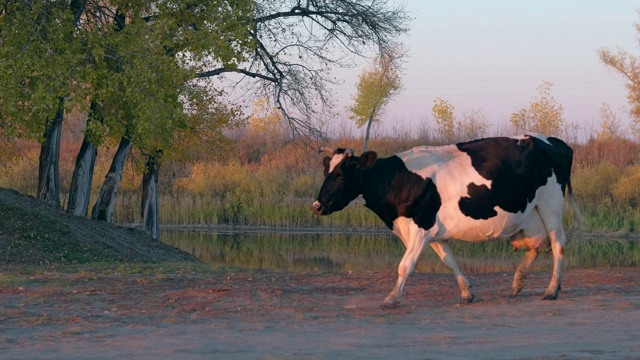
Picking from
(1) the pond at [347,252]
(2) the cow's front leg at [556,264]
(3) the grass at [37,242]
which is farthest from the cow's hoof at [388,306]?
(1) the pond at [347,252]

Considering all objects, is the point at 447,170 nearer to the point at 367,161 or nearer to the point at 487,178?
the point at 487,178

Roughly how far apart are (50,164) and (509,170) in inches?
636

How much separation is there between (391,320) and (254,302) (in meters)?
2.05

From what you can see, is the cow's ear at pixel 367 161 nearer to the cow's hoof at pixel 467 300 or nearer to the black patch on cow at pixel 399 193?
the black patch on cow at pixel 399 193

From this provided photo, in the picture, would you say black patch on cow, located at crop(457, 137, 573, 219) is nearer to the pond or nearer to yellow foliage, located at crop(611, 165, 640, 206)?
the pond

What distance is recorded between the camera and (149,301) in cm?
1248

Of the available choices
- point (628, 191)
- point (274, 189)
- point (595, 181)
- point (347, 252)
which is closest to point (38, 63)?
point (347, 252)

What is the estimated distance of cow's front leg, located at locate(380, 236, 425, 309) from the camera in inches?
466

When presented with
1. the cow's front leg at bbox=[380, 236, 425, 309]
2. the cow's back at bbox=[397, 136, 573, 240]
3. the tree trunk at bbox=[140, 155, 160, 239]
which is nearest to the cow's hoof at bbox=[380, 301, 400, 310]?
the cow's front leg at bbox=[380, 236, 425, 309]

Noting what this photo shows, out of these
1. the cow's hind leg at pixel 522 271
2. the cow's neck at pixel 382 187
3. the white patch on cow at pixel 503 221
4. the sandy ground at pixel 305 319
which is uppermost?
the cow's neck at pixel 382 187

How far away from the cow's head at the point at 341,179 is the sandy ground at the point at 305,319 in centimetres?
125

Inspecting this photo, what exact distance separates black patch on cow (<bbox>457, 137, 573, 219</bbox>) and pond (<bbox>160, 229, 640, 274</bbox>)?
1051 centimetres

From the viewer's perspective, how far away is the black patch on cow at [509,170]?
1223 cm

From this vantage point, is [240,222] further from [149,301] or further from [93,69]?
[149,301]
